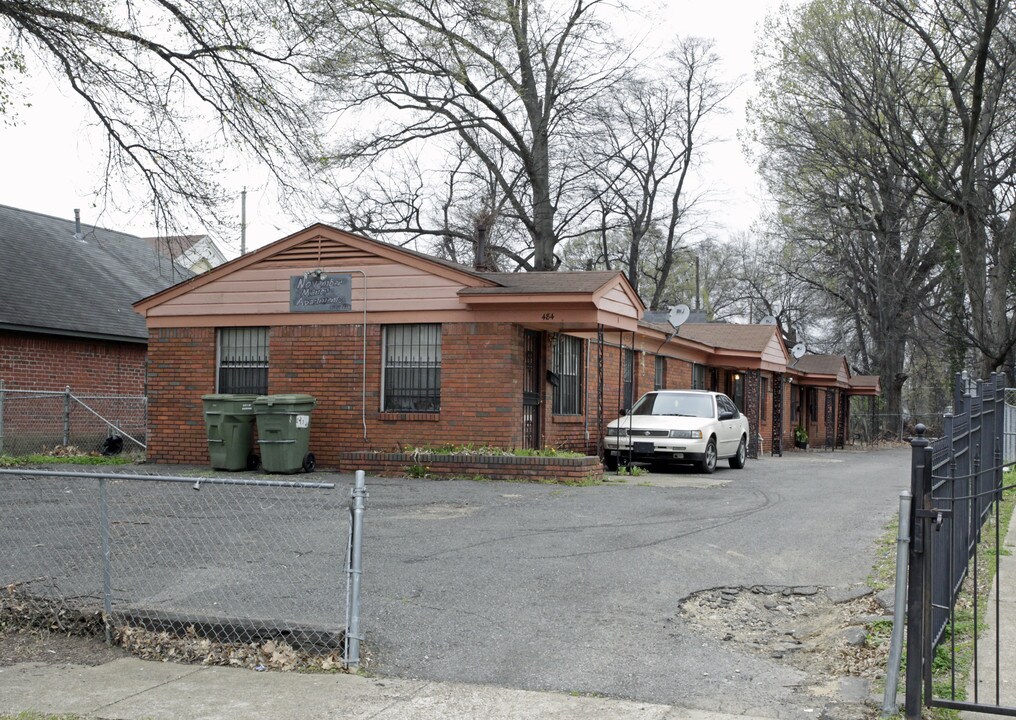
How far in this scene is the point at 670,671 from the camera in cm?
604

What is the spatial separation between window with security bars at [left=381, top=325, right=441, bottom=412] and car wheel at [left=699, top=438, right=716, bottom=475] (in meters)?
5.11

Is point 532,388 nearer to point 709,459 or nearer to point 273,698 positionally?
point 709,459

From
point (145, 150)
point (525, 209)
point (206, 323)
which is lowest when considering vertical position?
point (206, 323)

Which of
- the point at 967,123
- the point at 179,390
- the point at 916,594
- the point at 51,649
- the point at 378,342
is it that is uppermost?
the point at 967,123

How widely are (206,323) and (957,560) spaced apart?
49.2 ft

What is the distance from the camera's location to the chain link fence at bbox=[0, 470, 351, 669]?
651 cm

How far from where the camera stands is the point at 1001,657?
597 centimetres

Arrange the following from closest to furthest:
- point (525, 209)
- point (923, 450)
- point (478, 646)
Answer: point (923, 450), point (478, 646), point (525, 209)

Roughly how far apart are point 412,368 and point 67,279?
12461mm

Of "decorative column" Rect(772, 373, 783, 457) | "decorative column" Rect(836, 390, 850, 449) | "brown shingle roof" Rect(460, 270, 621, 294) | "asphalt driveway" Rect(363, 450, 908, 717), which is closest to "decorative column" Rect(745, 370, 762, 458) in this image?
"decorative column" Rect(772, 373, 783, 457)

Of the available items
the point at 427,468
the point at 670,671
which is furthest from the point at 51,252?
the point at 670,671

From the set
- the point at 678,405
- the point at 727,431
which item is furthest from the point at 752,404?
the point at 678,405

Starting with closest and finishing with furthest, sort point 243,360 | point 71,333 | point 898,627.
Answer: point 898,627, point 243,360, point 71,333

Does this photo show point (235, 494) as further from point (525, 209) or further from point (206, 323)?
point (525, 209)
